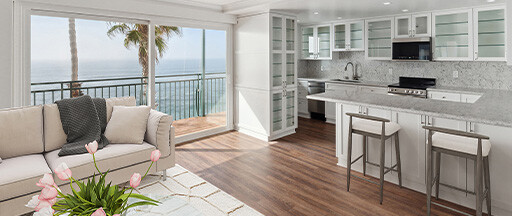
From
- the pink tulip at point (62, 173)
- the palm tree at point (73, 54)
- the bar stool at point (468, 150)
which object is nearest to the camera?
the pink tulip at point (62, 173)

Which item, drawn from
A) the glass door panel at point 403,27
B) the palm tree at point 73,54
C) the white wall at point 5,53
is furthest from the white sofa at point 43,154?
the glass door panel at point 403,27

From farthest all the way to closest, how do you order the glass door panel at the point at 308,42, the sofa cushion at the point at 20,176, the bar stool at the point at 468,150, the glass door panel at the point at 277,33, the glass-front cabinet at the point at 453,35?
the glass door panel at the point at 308,42
the glass door panel at the point at 277,33
the glass-front cabinet at the point at 453,35
the sofa cushion at the point at 20,176
the bar stool at the point at 468,150

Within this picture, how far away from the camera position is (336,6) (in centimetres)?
443

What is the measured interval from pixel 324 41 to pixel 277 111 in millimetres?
2328

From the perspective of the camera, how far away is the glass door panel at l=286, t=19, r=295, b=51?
5.04 meters

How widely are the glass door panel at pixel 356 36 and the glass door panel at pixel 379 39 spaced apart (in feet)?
0.54

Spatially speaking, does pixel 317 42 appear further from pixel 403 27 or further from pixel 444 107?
pixel 444 107

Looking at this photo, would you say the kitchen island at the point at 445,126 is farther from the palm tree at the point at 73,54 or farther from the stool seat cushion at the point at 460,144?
the palm tree at the point at 73,54

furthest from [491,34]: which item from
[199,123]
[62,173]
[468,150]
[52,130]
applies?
[52,130]

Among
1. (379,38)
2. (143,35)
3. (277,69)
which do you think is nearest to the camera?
(143,35)

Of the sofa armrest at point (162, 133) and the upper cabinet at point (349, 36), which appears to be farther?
the upper cabinet at point (349, 36)

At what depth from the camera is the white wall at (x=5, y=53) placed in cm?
313

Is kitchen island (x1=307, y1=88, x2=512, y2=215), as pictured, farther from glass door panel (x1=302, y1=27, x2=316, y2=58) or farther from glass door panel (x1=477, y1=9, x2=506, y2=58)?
glass door panel (x1=302, y1=27, x2=316, y2=58)

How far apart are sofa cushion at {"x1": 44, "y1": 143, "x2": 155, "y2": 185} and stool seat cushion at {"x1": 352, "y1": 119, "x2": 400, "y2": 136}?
218 centimetres
